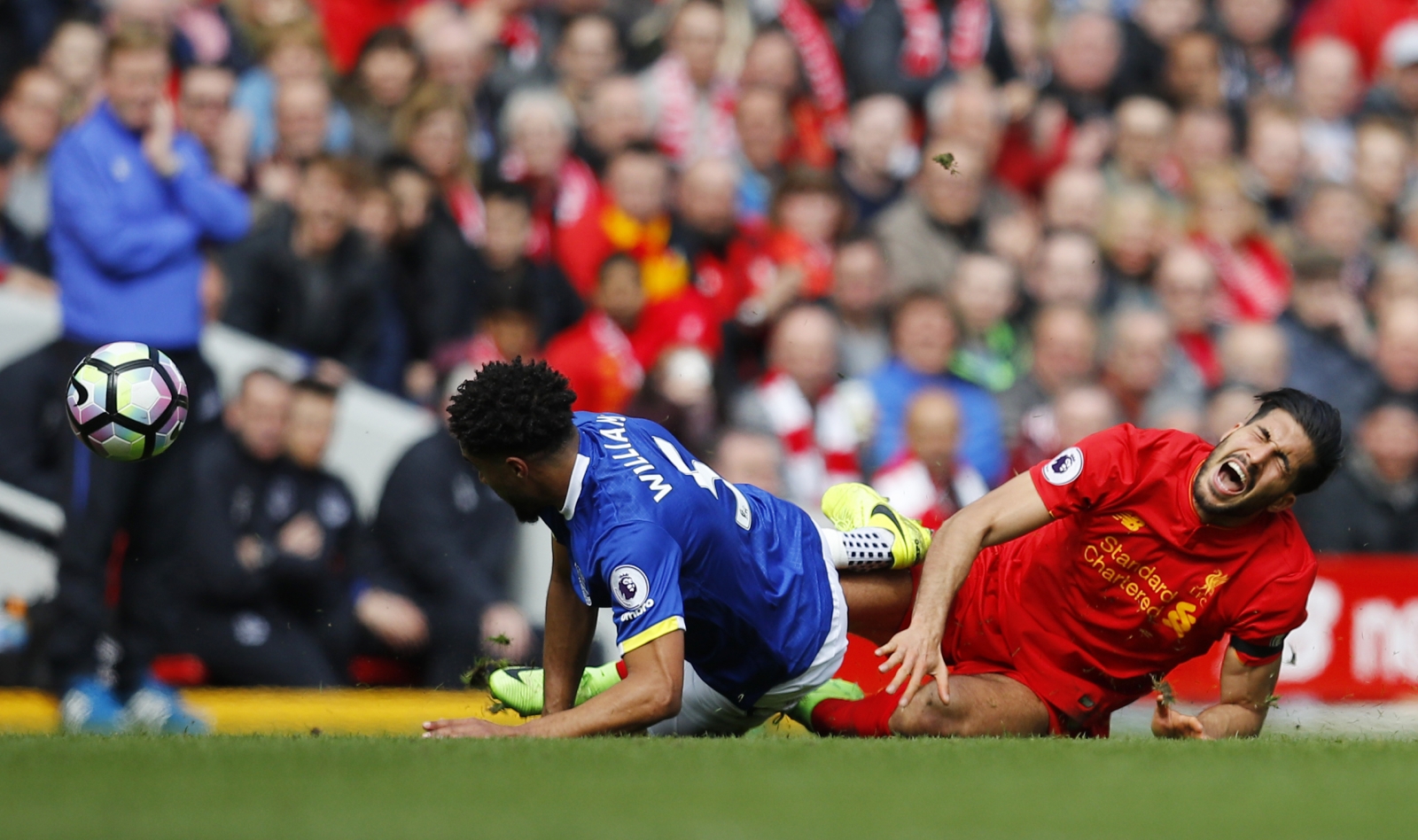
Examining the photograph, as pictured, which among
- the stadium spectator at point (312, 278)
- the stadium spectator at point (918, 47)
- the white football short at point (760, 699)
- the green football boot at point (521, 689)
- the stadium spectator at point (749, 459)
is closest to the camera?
the white football short at point (760, 699)

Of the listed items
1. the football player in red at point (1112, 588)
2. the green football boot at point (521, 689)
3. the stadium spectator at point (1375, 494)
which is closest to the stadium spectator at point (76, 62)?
the green football boot at point (521, 689)

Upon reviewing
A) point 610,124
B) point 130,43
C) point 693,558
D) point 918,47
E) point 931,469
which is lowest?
point 693,558

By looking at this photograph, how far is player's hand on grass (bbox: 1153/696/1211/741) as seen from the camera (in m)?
5.38

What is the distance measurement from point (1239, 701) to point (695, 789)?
2382mm

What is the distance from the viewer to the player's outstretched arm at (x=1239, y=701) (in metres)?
5.52

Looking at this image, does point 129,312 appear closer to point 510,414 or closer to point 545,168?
point 545,168

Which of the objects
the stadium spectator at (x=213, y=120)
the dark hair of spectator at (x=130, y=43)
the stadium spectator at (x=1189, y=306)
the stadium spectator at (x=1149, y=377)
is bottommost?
the stadium spectator at (x=1149, y=377)

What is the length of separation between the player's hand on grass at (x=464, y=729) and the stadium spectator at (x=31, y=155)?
510 centimetres

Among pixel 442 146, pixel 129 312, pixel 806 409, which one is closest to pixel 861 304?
pixel 806 409

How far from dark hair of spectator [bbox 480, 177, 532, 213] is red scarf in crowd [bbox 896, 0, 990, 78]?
277cm

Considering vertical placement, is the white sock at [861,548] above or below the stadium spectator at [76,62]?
below

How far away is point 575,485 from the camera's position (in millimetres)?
5152

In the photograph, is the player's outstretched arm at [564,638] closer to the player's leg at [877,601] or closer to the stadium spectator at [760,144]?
the player's leg at [877,601]

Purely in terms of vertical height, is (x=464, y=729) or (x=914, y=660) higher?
(x=914, y=660)
